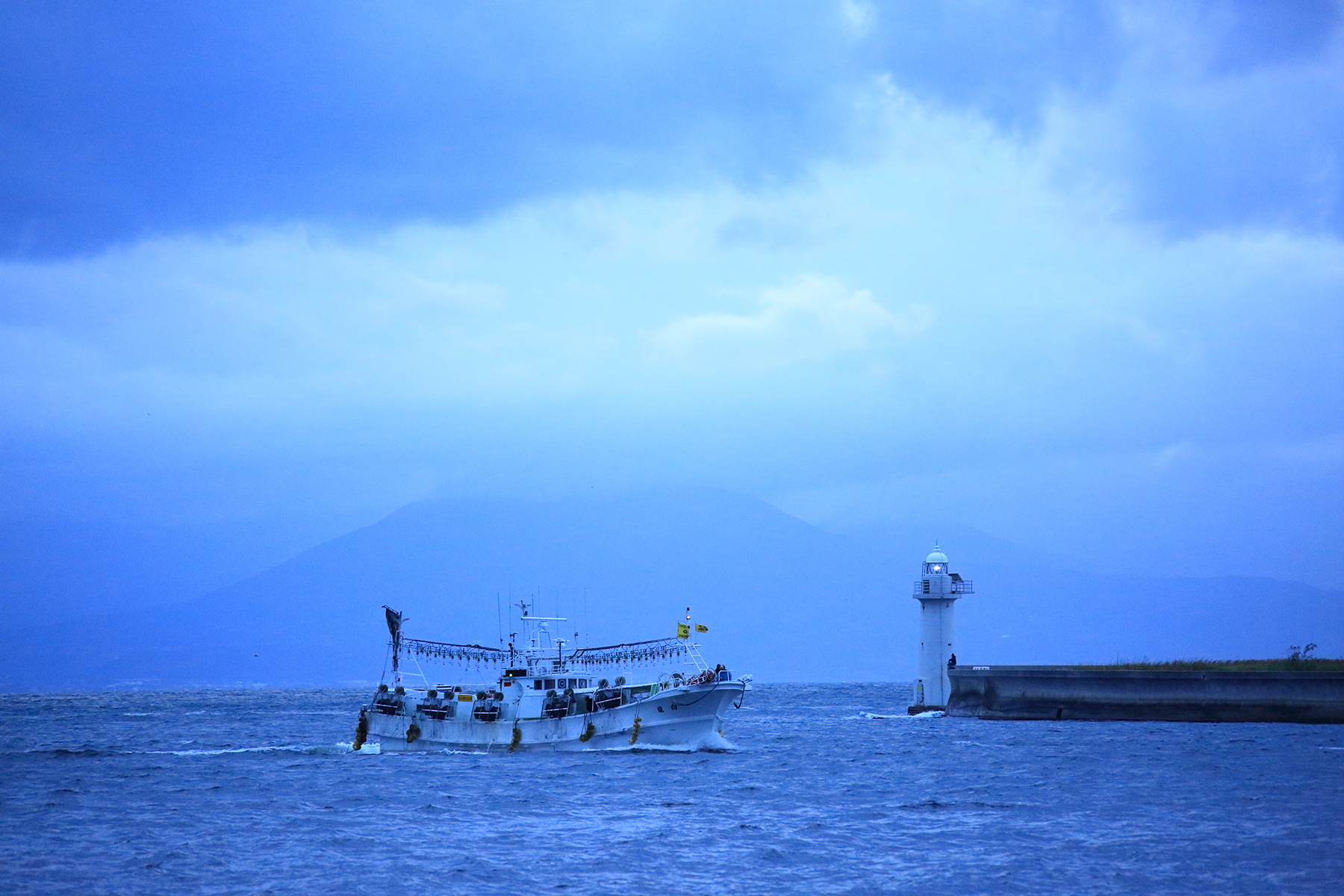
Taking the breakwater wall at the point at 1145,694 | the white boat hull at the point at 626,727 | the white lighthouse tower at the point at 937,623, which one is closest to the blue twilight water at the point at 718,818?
the white boat hull at the point at 626,727

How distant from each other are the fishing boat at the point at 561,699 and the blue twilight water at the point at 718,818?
1.07 metres

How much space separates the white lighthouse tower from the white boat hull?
2839 centimetres

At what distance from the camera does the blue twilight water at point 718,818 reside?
27766 mm

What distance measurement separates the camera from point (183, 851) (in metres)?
31.9

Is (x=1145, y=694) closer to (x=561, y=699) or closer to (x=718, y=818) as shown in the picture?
(x=561, y=699)

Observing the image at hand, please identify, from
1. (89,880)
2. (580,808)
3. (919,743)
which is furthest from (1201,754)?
(89,880)

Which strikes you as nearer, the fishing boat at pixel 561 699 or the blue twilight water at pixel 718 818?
the blue twilight water at pixel 718 818

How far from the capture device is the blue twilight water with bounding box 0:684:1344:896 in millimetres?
27766

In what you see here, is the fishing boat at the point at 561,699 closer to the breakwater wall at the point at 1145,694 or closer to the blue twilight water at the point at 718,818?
the blue twilight water at the point at 718,818

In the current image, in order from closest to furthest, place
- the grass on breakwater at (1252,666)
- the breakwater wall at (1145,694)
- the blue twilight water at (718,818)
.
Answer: the blue twilight water at (718,818) → the breakwater wall at (1145,694) → the grass on breakwater at (1252,666)

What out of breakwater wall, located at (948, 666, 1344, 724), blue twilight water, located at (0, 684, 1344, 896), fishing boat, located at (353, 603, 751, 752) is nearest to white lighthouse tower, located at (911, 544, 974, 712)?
breakwater wall, located at (948, 666, 1344, 724)

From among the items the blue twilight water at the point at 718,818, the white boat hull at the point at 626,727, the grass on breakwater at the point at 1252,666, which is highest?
the grass on breakwater at the point at 1252,666

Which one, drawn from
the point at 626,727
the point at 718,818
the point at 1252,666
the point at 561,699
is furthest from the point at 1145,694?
the point at 718,818

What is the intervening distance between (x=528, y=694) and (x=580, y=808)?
63.9ft
